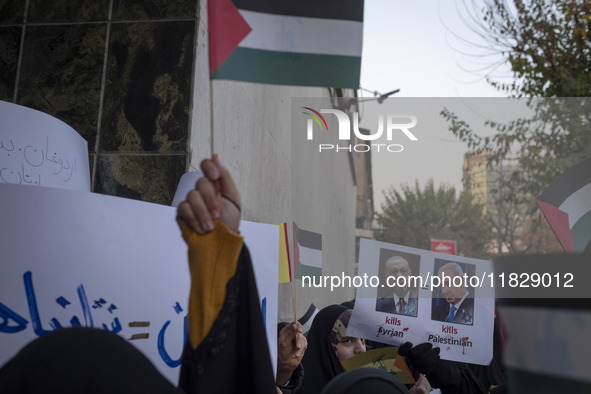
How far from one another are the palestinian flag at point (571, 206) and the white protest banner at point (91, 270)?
1789 mm

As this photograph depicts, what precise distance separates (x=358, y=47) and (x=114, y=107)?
1474 mm

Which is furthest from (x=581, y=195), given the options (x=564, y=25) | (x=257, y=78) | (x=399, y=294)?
(x=564, y=25)

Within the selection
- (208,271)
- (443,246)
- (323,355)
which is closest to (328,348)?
(323,355)

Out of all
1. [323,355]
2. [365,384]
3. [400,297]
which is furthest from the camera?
[323,355]

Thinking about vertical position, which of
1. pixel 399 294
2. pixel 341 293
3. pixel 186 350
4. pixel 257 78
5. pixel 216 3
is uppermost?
pixel 216 3

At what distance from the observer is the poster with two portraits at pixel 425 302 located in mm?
2424

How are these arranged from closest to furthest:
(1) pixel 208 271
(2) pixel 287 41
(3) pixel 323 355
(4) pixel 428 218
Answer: (1) pixel 208 271, (2) pixel 287 41, (3) pixel 323 355, (4) pixel 428 218

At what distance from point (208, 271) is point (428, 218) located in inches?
1025

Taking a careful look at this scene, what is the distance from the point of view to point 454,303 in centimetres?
250

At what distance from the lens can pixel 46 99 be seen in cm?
262

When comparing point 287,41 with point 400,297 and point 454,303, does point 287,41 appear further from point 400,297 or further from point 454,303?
point 454,303

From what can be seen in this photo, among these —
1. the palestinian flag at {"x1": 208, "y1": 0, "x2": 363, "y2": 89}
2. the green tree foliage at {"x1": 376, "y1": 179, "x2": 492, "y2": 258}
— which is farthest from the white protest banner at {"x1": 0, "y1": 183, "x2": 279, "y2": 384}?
the green tree foliage at {"x1": 376, "y1": 179, "x2": 492, "y2": 258}

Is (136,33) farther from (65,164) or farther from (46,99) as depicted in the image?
(65,164)

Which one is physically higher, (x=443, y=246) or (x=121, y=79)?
(x=121, y=79)
